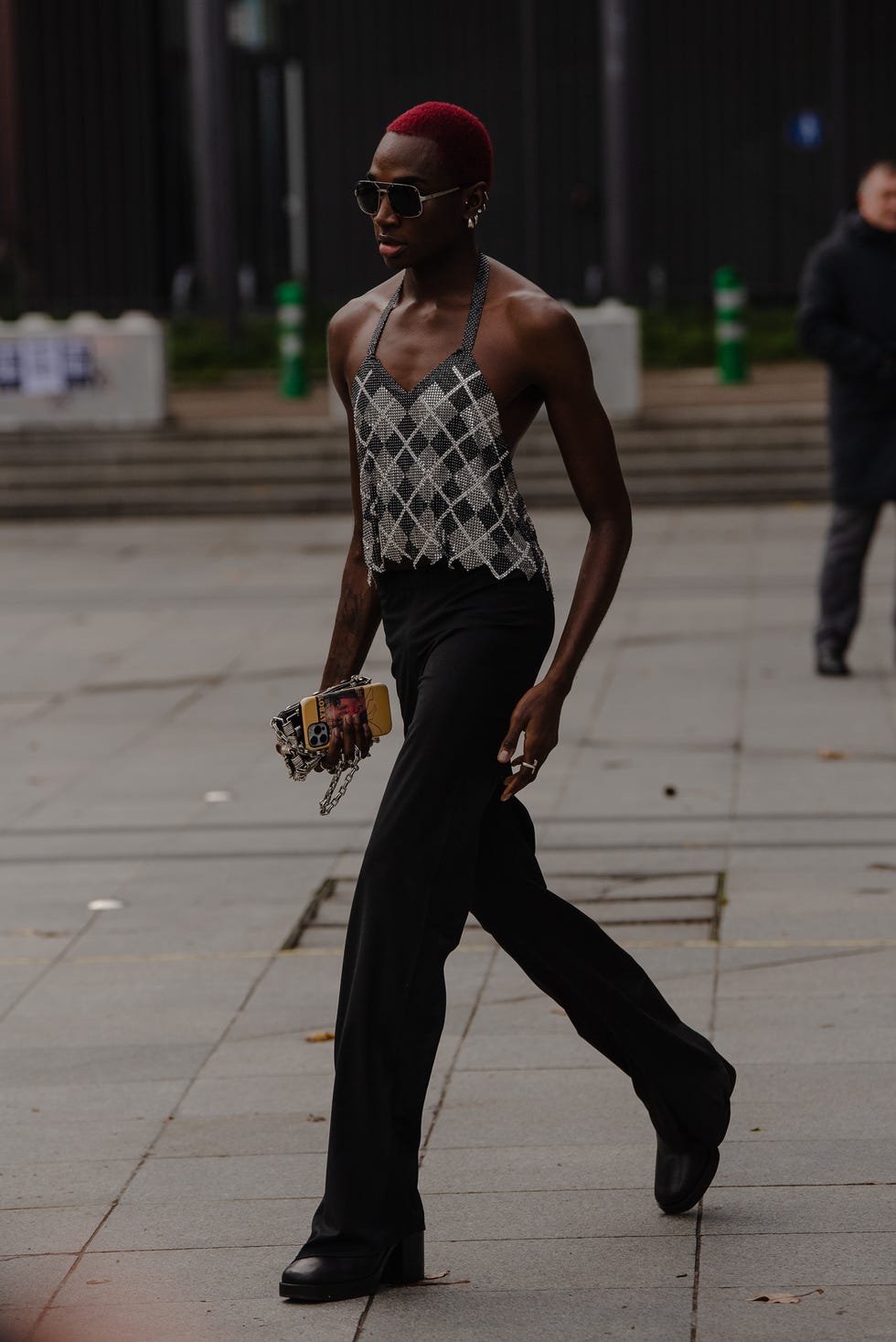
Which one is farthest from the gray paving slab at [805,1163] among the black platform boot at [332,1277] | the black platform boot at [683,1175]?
the black platform boot at [332,1277]

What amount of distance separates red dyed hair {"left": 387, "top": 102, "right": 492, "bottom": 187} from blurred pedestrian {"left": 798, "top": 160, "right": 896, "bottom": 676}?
18.2 ft

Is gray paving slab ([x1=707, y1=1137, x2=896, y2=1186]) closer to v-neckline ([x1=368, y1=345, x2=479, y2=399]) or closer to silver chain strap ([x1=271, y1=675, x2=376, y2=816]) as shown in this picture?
silver chain strap ([x1=271, y1=675, x2=376, y2=816])

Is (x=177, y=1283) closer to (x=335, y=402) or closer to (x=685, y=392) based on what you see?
(x=335, y=402)

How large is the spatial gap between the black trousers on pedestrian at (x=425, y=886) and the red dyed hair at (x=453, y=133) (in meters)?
0.63

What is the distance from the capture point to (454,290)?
141 inches

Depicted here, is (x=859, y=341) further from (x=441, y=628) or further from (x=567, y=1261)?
(x=567, y=1261)

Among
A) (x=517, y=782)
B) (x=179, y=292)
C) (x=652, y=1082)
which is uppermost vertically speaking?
(x=517, y=782)

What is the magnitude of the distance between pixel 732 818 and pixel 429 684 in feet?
11.7

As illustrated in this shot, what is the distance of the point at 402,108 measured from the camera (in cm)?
2739

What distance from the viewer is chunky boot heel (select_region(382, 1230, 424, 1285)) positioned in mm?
3500

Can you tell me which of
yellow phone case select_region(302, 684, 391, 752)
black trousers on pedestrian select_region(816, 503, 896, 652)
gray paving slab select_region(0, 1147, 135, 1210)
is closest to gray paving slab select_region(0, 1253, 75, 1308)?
gray paving slab select_region(0, 1147, 135, 1210)

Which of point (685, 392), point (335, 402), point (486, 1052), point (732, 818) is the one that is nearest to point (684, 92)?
point (685, 392)

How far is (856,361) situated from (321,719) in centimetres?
569

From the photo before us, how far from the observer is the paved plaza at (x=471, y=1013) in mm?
3512
